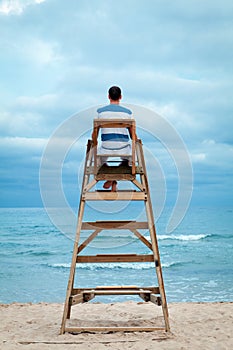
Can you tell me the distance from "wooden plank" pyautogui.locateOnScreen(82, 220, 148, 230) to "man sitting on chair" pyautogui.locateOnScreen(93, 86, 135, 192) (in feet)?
2.52

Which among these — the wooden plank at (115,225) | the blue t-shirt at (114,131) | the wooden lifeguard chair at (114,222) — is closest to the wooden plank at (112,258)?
the wooden lifeguard chair at (114,222)

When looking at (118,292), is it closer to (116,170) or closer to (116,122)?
(116,170)

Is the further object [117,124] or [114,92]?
[114,92]

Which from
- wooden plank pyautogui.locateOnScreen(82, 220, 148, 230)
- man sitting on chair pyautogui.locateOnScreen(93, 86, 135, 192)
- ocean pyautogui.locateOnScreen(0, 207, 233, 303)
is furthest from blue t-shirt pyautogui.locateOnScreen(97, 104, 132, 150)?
ocean pyautogui.locateOnScreen(0, 207, 233, 303)

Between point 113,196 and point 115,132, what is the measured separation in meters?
0.79

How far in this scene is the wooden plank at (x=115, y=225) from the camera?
5898mm

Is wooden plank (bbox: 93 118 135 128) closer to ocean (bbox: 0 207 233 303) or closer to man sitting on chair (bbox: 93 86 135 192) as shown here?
man sitting on chair (bbox: 93 86 135 192)

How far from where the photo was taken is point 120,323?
6.66m

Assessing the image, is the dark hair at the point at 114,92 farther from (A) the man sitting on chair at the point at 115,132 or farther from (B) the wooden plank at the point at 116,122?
(B) the wooden plank at the point at 116,122

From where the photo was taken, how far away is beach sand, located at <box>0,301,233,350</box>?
214 inches

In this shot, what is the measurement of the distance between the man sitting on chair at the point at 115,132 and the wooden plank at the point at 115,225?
769 millimetres

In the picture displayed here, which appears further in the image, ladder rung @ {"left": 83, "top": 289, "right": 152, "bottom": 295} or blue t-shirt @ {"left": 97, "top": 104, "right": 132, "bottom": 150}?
ladder rung @ {"left": 83, "top": 289, "right": 152, "bottom": 295}

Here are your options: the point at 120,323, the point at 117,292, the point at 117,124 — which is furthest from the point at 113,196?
the point at 120,323

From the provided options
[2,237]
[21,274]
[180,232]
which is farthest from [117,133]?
[180,232]
